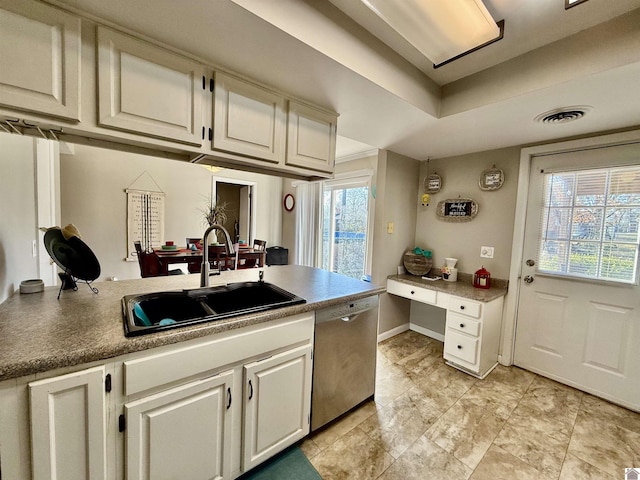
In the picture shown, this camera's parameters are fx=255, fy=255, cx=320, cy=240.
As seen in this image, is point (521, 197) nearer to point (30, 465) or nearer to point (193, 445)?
point (193, 445)

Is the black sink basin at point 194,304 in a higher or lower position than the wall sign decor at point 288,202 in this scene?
lower

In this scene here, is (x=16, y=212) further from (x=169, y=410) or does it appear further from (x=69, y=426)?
(x=169, y=410)

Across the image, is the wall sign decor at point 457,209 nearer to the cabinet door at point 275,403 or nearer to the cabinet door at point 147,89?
the cabinet door at point 275,403

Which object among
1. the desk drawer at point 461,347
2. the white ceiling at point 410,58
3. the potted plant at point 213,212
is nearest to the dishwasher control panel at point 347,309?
the desk drawer at point 461,347

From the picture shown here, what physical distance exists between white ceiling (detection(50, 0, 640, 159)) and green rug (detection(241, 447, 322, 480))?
214cm

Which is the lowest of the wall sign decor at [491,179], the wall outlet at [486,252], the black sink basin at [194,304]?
the black sink basin at [194,304]

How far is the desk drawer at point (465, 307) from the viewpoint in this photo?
2215 millimetres

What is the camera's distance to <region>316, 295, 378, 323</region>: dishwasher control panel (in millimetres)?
1503

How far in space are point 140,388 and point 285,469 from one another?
37.1 inches

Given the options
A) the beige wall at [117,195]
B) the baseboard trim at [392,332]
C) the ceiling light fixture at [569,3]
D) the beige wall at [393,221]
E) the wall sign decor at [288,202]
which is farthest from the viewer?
the wall sign decor at [288,202]

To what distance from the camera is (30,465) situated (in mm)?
793

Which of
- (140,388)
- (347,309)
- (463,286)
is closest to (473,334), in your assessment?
(463,286)

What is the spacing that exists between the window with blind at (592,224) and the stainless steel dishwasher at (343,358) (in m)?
1.77

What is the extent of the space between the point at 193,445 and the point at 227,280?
95 centimetres
